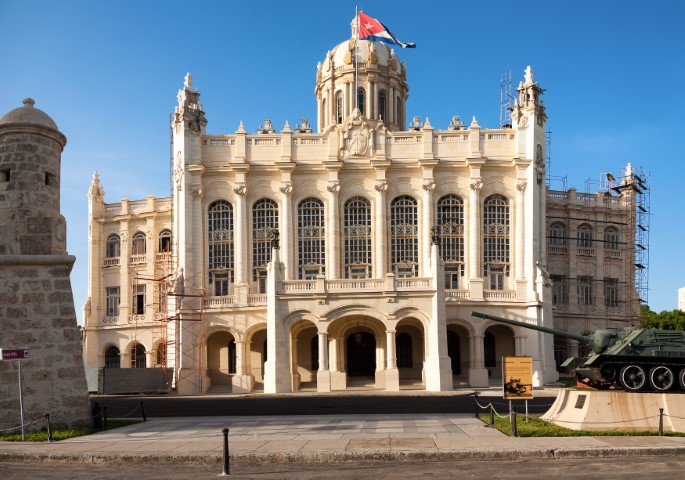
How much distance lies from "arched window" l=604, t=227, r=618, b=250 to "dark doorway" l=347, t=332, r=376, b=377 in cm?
2129

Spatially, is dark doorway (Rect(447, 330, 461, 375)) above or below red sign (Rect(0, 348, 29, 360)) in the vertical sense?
below

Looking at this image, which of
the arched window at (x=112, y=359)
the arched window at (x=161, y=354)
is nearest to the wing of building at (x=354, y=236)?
the arched window at (x=161, y=354)

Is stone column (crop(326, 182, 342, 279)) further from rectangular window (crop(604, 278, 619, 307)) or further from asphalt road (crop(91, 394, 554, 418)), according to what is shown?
rectangular window (crop(604, 278, 619, 307))

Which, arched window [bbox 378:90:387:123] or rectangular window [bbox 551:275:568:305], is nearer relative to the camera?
rectangular window [bbox 551:275:568:305]

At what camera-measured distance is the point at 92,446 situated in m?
21.2

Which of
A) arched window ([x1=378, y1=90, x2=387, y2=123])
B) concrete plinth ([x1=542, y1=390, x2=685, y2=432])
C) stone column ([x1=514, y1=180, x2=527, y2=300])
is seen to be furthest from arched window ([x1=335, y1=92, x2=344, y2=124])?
concrete plinth ([x1=542, y1=390, x2=685, y2=432])

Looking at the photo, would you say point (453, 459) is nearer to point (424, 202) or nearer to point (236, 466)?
point (236, 466)

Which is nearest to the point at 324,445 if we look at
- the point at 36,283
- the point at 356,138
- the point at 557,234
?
the point at 36,283

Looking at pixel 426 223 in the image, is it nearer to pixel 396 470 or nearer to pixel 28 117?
pixel 28 117

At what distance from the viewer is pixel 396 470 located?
58.5ft

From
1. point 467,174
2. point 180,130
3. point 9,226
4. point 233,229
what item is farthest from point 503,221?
point 9,226

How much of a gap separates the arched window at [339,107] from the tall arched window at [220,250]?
12401 millimetres

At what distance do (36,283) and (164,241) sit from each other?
3891 cm

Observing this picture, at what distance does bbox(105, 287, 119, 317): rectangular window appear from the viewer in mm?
63750
